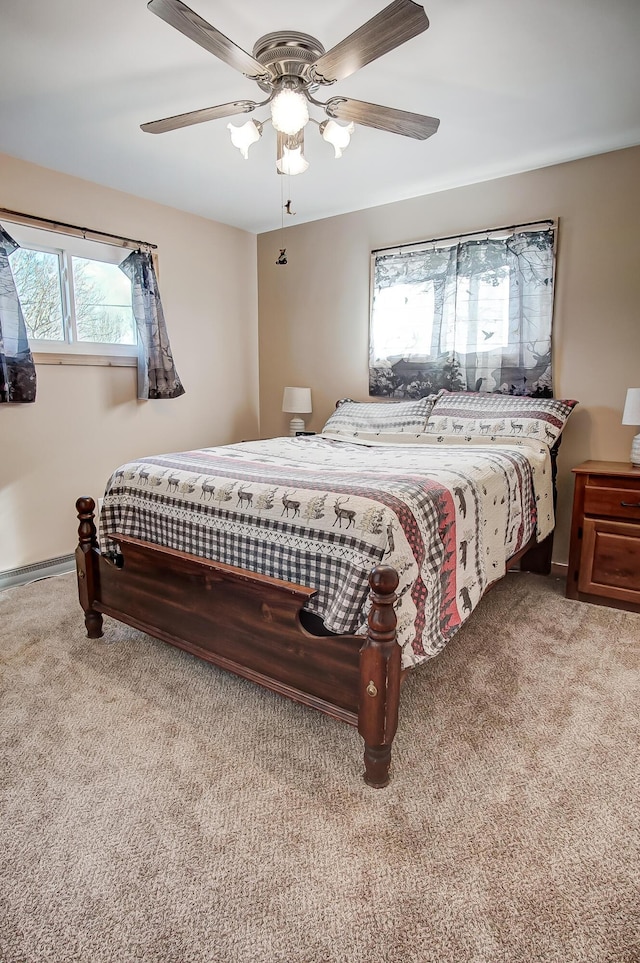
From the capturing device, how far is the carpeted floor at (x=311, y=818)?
1.09 m

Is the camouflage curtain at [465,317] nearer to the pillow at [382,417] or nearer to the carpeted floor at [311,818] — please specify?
the pillow at [382,417]

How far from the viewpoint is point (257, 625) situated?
1.75m

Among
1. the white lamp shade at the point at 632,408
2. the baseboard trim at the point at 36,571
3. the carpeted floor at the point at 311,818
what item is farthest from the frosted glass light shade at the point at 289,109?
the baseboard trim at the point at 36,571

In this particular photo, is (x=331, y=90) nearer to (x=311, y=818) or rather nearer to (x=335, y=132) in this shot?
(x=335, y=132)

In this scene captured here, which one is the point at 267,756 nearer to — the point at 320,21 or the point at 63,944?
the point at 63,944

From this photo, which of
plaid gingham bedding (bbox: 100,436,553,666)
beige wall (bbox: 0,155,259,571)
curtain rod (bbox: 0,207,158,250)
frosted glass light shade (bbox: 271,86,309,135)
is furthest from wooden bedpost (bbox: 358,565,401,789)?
curtain rod (bbox: 0,207,158,250)

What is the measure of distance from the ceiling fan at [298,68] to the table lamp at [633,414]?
1620 millimetres

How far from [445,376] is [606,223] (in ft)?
4.01

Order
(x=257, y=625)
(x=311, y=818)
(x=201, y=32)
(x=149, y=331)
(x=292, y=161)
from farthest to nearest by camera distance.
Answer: (x=149, y=331) → (x=292, y=161) → (x=257, y=625) → (x=201, y=32) → (x=311, y=818)

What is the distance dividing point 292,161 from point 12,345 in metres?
1.88

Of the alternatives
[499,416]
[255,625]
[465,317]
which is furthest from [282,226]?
[255,625]

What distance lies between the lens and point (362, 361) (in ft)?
13.0

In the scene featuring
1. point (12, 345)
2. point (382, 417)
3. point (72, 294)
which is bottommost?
point (382, 417)

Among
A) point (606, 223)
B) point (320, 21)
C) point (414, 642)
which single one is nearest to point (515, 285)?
point (606, 223)
